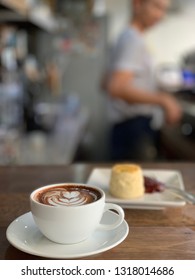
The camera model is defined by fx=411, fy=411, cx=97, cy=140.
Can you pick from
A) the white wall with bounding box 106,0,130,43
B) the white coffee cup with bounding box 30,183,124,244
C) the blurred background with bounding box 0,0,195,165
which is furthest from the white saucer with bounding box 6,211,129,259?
the white wall with bounding box 106,0,130,43

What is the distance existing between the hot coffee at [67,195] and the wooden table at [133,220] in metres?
0.08

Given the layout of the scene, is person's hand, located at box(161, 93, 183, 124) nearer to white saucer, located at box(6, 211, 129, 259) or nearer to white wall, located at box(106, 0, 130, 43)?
white saucer, located at box(6, 211, 129, 259)

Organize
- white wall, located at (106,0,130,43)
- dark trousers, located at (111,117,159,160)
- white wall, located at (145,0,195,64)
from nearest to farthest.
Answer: dark trousers, located at (111,117,159,160)
white wall, located at (106,0,130,43)
white wall, located at (145,0,195,64)

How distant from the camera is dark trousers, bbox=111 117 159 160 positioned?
2191 millimetres

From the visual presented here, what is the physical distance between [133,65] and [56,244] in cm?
153

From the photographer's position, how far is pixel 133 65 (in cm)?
201

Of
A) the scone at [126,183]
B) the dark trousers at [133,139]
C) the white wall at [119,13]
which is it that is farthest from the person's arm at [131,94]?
the white wall at [119,13]

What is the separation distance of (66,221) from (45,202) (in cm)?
5

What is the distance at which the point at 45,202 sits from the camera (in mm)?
606

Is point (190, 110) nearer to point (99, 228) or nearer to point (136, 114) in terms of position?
point (136, 114)

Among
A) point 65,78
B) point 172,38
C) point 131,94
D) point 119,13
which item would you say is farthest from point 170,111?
point 172,38

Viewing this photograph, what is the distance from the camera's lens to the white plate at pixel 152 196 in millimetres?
753

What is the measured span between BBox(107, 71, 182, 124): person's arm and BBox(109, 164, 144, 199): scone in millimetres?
1183
